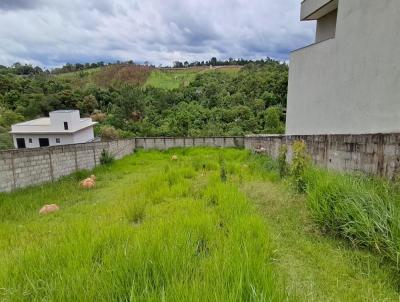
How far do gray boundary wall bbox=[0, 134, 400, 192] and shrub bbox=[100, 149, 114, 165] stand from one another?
210mm

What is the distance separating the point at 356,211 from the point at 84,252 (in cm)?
271

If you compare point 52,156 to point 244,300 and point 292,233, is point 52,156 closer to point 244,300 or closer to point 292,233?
point 292,233

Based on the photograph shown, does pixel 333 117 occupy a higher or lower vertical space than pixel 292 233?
higher

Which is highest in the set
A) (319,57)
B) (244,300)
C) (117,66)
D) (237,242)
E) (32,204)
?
(117,66)

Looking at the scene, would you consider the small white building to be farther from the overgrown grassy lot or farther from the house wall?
the overgrown grassy lot

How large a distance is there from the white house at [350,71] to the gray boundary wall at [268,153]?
94 cm

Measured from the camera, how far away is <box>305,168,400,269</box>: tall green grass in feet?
7.75

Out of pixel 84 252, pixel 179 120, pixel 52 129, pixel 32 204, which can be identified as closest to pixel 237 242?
pixel 84 252

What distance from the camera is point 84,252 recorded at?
2139mm

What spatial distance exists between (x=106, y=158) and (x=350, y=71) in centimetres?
967

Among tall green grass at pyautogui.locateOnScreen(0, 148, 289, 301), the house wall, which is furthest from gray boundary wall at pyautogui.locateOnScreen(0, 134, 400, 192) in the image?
the house wall

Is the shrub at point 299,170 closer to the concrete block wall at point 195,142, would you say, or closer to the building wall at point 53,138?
the concrete block wall at point 195,142

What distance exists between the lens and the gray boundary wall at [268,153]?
135 inches

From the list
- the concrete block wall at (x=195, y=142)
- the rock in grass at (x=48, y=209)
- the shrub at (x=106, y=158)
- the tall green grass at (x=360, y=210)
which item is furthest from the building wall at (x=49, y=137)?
the tall green grass at (x=360, y=210)
